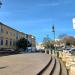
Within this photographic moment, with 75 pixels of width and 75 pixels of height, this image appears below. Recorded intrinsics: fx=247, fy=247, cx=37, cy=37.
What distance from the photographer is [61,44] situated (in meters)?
144

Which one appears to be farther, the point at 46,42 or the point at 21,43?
the point at 46,42

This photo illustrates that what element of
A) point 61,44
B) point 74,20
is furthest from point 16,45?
point 74,20

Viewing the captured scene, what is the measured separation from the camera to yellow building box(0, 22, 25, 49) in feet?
271

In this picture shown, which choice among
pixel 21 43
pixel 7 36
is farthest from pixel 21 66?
pixel 21 43

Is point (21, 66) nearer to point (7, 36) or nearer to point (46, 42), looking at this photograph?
point (7, 36)

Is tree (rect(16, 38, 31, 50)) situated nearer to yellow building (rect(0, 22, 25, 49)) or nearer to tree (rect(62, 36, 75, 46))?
yellow building (rect(0, 22, 25, 49))

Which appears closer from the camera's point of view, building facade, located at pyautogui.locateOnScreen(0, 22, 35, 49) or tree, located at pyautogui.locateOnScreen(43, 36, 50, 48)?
building facade, located at pyautogui.locateOnScreen(0, 22, 35, 49)

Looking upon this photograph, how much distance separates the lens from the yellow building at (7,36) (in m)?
82.7

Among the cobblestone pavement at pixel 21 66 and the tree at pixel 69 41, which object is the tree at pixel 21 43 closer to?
the tree at pixel 69 41

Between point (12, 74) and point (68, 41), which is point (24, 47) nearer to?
point (68, 41)

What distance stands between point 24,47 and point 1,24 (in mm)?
22942

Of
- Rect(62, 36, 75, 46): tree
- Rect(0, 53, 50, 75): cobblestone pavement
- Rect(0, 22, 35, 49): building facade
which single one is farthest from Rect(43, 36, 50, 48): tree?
Rect(0, 53, 50, 75): cobblestone pavement

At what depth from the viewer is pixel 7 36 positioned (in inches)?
3472

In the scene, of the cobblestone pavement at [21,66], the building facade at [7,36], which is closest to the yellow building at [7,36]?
the building facade at [7,36]
